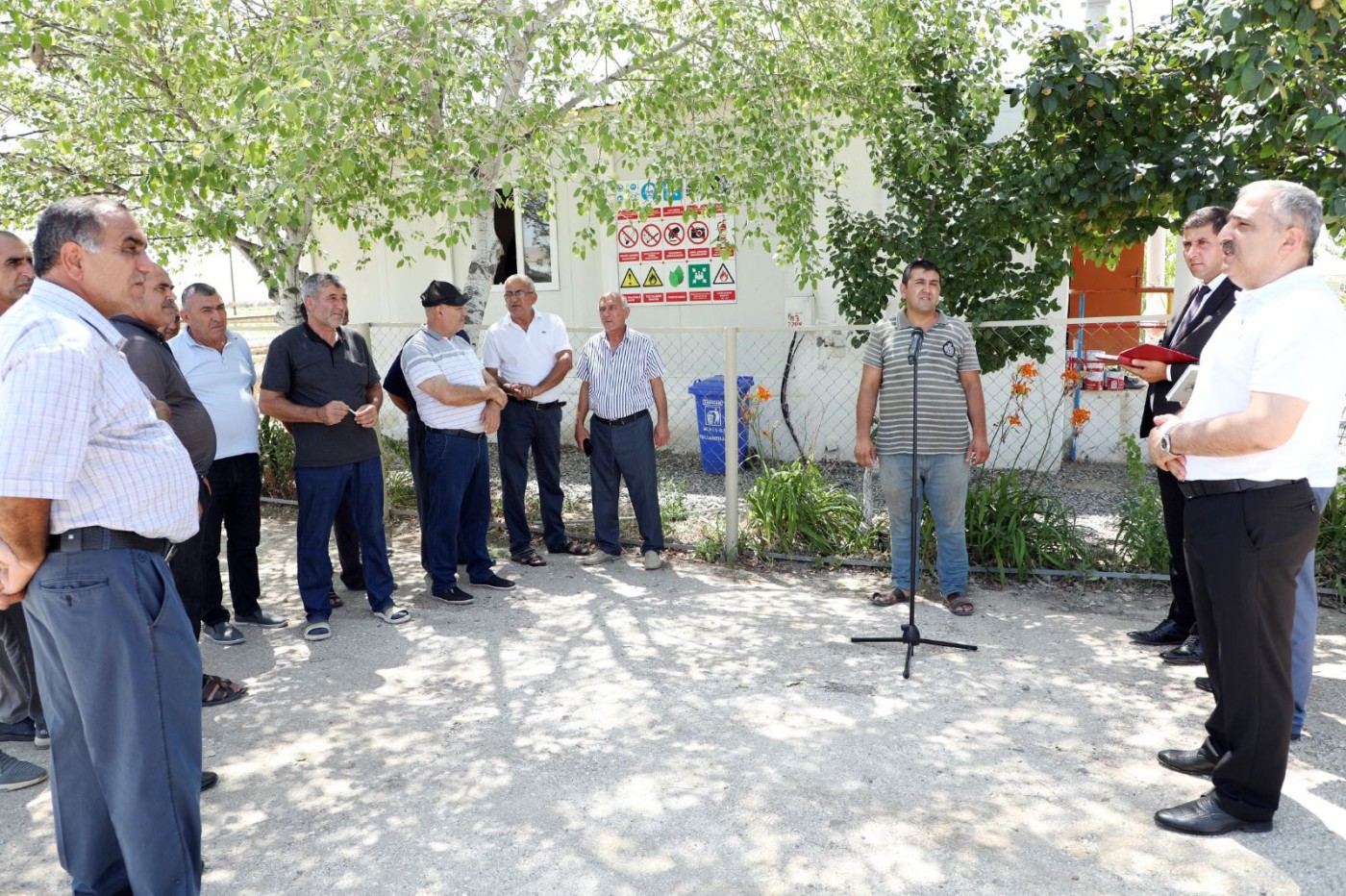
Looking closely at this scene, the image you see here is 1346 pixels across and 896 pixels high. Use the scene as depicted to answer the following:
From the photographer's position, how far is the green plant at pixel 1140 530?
19.5ft

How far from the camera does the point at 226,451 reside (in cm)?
539

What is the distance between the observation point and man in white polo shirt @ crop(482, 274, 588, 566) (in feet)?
21.9

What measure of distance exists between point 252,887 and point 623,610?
2928mm

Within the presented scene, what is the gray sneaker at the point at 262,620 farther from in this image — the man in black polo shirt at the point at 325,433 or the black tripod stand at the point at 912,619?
the black tripod stand at the point at 912,619

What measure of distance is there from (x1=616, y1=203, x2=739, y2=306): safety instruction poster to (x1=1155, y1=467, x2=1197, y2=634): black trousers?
19.1 ft

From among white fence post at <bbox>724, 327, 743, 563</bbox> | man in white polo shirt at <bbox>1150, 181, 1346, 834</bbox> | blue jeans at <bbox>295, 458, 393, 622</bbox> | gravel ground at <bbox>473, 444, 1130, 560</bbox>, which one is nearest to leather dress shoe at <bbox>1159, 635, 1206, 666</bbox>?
man in white polo shirt at <bbox>1150, 181, 1346, 834</bbox>

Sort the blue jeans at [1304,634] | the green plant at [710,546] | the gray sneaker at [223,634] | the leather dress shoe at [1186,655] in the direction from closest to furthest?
the blue jeans at [1304,634] → the leather dress shoe at [1186,655] → the gray sneaker at [223,634] → the green plant at [710,546]

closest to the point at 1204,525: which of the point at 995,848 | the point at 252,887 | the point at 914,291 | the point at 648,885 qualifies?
the point at 995,848

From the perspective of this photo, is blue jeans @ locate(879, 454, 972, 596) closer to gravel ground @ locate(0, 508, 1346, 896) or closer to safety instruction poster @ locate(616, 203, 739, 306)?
gravel ground @ locate(0, 508, 1346, 896)

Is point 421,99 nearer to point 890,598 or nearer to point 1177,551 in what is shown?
point 890,598

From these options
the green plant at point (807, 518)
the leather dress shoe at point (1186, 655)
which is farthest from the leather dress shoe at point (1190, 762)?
the green plant at point (807, 518)

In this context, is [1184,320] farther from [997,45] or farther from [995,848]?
[997,45]

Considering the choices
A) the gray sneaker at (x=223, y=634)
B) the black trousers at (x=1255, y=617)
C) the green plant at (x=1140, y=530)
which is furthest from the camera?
the green plant at (x=1140, y=530)

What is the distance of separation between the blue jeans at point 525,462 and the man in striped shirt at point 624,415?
23 centimetres
